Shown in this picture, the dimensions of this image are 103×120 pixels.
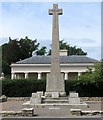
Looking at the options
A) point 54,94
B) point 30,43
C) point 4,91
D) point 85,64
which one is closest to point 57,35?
point 54,94

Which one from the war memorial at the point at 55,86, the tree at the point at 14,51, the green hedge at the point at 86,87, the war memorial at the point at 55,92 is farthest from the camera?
the tree at the point at 14,51

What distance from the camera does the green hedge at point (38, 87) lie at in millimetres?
38062

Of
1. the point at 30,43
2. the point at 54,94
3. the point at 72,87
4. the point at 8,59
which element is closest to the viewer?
the point at 54,94

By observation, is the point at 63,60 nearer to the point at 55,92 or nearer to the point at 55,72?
A: the point at 55,72

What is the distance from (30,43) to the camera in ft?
297

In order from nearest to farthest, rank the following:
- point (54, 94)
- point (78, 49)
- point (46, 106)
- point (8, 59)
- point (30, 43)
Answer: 1. point (46, 106)
2. point (54, 94)
3. point (8, 59)
4. point (30, 43)
5. point (78, 49)

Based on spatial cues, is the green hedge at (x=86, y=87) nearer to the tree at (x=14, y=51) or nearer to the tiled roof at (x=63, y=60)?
the tiled roof at (x=63, y=60)

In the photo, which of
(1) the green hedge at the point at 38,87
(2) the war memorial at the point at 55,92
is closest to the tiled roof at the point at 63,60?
(1) the green hedge at the point at 38,87

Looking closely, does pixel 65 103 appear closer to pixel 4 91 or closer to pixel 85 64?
pixel 4 91

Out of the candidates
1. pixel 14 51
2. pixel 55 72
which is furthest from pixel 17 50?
pixel 55 72

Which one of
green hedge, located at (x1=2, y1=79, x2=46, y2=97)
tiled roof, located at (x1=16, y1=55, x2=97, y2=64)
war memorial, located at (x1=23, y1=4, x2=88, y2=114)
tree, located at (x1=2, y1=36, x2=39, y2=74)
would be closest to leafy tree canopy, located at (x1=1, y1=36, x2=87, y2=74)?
tree, located at (x1=2, y1=36, x2=39, y2=74)

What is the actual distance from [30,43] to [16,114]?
74.1 meters

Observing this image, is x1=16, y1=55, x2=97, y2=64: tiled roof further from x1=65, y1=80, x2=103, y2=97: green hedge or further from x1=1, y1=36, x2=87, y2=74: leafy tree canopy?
x1=65, y1=80, x2=103, y2=97: green hedge

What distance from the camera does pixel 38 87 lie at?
39.0m
